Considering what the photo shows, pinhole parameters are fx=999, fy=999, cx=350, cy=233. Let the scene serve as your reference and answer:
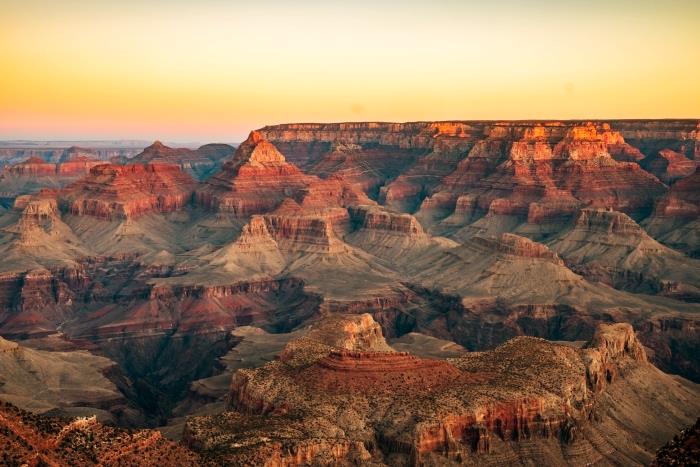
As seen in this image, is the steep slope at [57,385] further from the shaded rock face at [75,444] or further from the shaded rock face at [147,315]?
the shaded rock face at [75,444]

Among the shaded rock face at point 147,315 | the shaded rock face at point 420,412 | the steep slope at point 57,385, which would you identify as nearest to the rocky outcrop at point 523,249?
the shaded rock face at point 147,315

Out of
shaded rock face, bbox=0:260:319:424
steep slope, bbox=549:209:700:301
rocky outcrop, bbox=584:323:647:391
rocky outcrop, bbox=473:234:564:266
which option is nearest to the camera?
rocky outcrop, bbox=584:323:647:391

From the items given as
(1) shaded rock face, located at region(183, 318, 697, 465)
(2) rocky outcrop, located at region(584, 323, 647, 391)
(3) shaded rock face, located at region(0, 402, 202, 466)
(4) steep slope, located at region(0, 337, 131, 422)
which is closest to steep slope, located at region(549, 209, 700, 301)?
(2) rocky outcrop, located at region(584, 323, 647, 391)

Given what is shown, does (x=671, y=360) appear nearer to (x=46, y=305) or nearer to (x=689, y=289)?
(x=689, y=289)

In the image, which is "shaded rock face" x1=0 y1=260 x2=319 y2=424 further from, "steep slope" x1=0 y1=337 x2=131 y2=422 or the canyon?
"steep slope" x1=0 y1=337 x2=131 y2=422

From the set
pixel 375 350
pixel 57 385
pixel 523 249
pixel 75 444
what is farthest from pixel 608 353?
pixel 523 249

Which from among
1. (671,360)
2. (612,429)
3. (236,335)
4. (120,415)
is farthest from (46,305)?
(612,429)

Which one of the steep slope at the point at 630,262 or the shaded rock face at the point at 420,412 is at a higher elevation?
the shaded rock face at the point at 420,412
